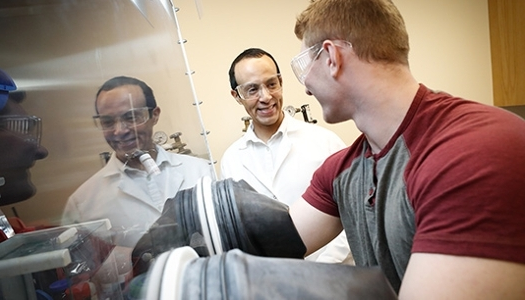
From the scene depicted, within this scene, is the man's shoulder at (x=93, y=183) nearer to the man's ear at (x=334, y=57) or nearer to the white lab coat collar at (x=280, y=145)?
the man's ear at (x=334, y=57)

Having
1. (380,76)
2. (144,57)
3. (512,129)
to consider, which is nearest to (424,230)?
(512,129)

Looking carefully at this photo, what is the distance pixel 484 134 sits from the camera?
477 millimetres

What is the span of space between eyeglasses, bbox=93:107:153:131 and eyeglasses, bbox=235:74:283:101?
71cm

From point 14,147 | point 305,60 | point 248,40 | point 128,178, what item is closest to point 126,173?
point 128,178

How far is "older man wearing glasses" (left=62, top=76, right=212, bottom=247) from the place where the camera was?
0.60 metres

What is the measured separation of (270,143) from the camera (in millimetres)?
1464

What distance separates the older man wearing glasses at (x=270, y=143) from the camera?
135 centimetres

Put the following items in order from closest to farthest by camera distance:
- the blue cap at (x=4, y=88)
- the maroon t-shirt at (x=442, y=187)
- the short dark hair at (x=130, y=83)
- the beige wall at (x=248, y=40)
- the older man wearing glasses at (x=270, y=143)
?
1. the maroon t-shirt at (x=442, y=187)
2. the blue cap at (x=4, y=88)
3. the short dark hair at (x=130, y=83)
4. the older man wearing glasses at (x=270, y=143)
5. the beige wall at (x=248, y=40)

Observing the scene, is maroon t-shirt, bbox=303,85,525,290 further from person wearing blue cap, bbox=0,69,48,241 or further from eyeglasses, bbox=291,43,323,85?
person wearing blue cap, bbox=0,69,48,241

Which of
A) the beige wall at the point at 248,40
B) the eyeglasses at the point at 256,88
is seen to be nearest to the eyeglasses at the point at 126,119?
the eyeglasses at the point at 256,88

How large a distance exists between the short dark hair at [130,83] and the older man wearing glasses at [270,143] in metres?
0.67

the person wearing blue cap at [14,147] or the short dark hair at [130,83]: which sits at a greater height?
the short dark hair at [130,83]

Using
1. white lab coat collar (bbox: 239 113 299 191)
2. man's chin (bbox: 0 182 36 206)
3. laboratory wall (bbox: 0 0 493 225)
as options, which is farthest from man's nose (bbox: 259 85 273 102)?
man's chin (bbox: 0 182 36 206)

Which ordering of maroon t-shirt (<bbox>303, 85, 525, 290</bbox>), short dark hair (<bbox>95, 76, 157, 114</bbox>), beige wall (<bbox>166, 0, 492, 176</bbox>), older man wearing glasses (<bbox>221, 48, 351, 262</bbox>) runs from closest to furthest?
maroon t-shirt (<bbox>303, 85, 525, 290</bbox>) < short dark hair (<bbox>95, 76, 157, 114</bbox>) < older man wearing glasses (<bbox>221, 48, 351, 262</bbox>) < beige wall (<bbox>166, 0, 492, 176</bbox>)
